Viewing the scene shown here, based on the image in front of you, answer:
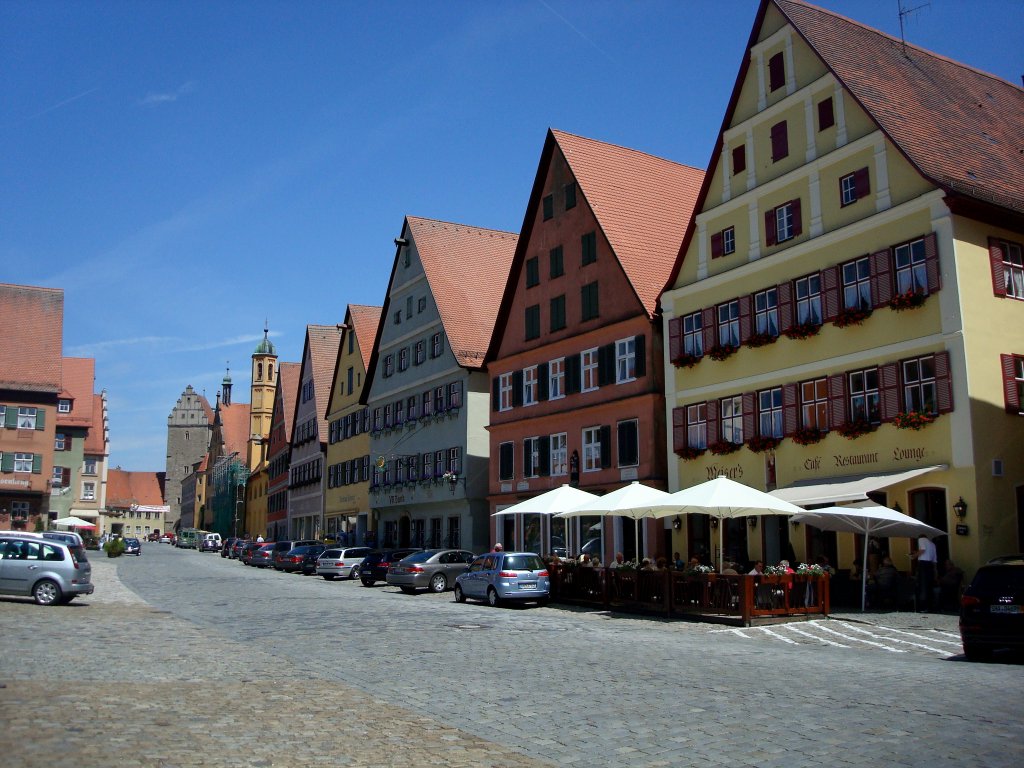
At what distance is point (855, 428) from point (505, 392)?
20.4m

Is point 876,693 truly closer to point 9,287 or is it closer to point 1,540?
point 1,540

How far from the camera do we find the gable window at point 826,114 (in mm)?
29062

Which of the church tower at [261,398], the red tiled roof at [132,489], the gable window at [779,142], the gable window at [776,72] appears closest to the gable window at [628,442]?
the gable window at [779,142]

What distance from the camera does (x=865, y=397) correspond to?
26938mm

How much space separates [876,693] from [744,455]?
19508mm

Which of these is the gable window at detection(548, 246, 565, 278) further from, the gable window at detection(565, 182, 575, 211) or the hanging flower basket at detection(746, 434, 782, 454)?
the hanging flower basket at detection(746, 434, 782, 454)

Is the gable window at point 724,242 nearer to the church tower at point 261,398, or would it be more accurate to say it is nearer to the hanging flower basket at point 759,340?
the hanging flower basket at point 759,340

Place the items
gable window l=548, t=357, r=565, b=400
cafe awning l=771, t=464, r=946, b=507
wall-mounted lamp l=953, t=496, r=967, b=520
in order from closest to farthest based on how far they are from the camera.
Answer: wall-mounted lamp l=953, t=496, r=967, b=520 < cafe awning l=771, t=464, r=946, b=507 < gable window l=548, t=357, r=565, b=400

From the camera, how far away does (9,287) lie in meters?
75.1

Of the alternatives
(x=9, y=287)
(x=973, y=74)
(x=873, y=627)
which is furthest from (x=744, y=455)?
(x=9, y=287)

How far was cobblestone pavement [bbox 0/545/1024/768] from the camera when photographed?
8836 mm

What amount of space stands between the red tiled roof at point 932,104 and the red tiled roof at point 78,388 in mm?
67909

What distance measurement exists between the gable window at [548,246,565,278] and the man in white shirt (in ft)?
68.2

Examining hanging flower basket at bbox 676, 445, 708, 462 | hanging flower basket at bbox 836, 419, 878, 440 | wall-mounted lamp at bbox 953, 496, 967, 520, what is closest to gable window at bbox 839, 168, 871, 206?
hanging flower basket at bbox 836, 419, 878, 440
